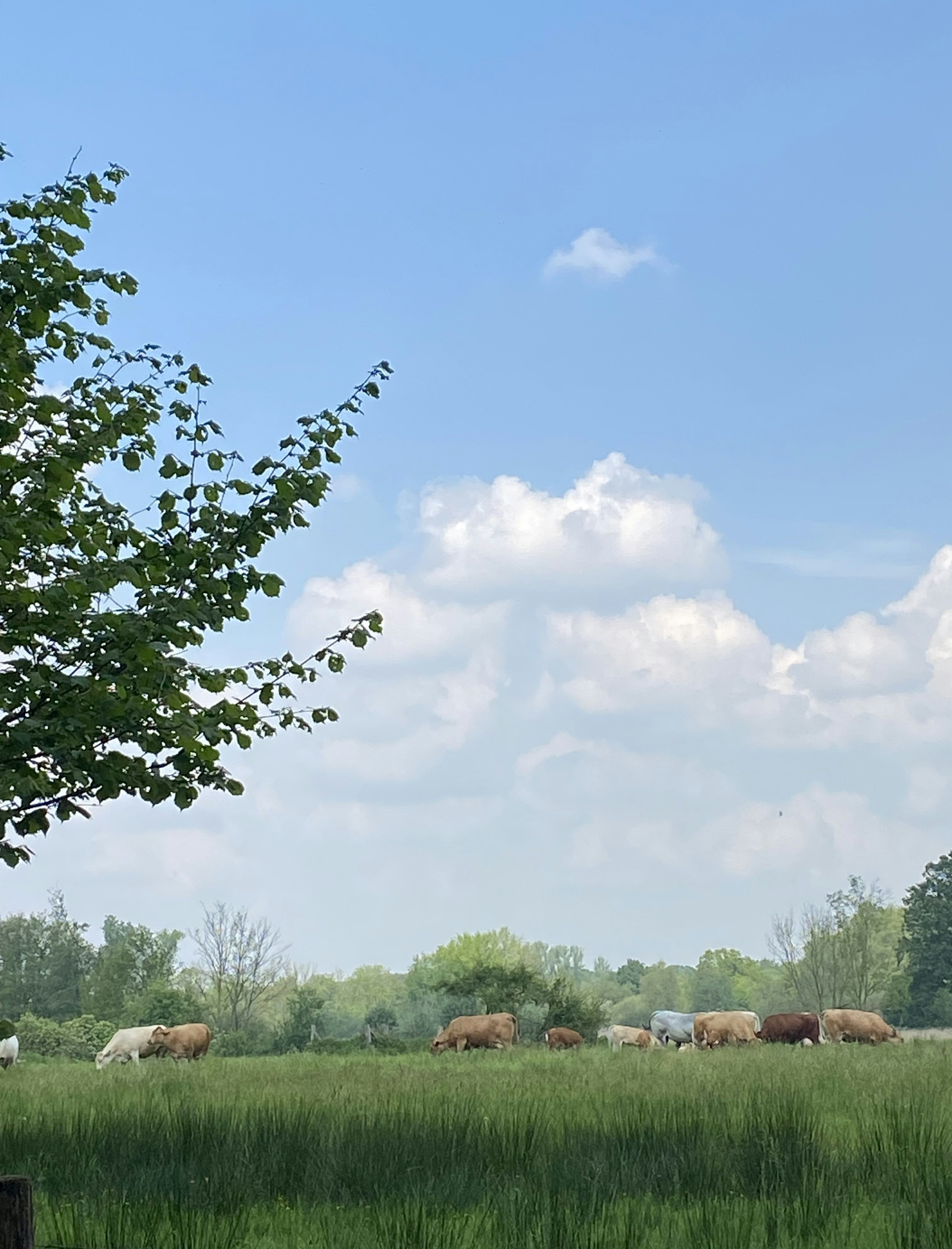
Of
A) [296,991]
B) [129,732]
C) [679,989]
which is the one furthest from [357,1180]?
[679,989]

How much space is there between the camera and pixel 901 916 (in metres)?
111

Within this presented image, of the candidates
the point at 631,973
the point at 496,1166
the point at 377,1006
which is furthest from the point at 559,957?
the point at 496,1166

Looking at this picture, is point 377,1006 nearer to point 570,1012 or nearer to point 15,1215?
point 570,1012

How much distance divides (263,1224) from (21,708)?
4798 millimetres

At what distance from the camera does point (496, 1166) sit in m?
10.7

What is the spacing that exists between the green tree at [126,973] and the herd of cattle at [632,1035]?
95.3 feet

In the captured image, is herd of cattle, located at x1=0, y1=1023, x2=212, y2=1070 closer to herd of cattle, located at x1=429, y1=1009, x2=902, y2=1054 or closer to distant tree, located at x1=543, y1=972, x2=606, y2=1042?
herd of cattle, located at x1=429, y1=1009, x2=902, y2=1054

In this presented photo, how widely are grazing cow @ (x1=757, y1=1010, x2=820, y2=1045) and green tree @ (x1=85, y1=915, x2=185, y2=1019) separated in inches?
1416

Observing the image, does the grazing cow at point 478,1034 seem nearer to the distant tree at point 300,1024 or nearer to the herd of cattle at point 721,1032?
the herd of cattle at point 721,1032

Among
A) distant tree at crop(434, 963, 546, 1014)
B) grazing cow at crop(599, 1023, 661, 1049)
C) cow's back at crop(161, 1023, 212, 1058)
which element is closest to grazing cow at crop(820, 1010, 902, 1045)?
grazing cow at crop(599, 1023, 661, 1049)

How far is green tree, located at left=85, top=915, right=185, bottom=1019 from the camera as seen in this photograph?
73.6 metres

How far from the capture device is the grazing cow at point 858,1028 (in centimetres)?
4450

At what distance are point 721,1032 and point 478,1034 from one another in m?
10.3

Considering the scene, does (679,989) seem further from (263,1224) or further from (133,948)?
(263,1224)
